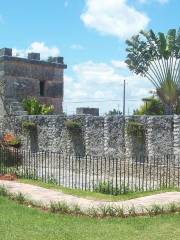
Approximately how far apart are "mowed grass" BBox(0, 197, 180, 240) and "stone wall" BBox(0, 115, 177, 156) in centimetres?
765

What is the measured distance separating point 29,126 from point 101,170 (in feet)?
20.0

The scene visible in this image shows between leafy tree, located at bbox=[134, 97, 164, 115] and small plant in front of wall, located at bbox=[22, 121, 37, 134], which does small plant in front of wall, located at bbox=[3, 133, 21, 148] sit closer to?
small plant in front of wall, located at bbox=[22, 121, 37, 134]

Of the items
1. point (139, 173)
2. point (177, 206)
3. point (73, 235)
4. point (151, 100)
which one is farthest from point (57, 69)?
point (73, 235)

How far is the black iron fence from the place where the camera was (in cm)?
1554

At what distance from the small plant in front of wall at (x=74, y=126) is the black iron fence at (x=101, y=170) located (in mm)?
1006

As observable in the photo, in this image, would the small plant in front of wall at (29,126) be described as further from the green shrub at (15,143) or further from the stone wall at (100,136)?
the green shrub at (15,143)

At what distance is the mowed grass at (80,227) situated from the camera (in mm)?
8250

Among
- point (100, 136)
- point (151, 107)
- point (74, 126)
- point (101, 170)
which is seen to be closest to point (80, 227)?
point (101, 170)

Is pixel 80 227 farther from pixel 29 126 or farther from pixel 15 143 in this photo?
pixel 15 143

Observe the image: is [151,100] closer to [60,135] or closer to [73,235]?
[60,135]

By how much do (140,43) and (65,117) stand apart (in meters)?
12.8

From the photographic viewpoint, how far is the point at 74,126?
20172 millimetres

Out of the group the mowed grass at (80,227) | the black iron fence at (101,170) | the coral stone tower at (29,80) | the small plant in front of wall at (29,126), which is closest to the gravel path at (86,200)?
the mowed grass at (80,227)

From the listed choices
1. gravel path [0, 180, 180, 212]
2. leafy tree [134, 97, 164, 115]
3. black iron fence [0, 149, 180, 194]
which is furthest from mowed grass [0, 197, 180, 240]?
leafy tree [134, 97, 164, 115]
